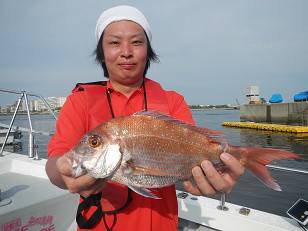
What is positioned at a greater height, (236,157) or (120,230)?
(236,157)

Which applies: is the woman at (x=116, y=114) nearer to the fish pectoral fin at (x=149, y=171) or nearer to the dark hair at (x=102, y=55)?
the dark hair at (x=102, y=55)

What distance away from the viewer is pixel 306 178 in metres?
14.9

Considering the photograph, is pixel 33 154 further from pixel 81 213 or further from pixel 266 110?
pixel 266 110

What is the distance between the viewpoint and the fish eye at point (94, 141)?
2100mm

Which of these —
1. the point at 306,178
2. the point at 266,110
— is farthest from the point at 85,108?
the point at 266,110

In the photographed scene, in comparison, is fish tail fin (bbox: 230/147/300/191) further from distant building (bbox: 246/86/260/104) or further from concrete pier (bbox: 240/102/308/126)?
distant building (bbox: 246/86/260/104)

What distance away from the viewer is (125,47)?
2.39m

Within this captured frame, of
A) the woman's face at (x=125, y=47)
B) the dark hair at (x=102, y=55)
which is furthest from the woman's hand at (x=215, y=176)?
the dark hair at (x=102, y=55)

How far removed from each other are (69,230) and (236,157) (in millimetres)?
3645

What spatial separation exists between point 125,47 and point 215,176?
133cm

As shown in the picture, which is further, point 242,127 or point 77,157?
point 242,127

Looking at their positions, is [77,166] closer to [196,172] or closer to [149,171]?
[149,171]

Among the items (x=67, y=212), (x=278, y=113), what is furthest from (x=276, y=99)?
(x=67, y=212)

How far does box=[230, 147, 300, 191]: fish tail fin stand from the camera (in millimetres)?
2234
